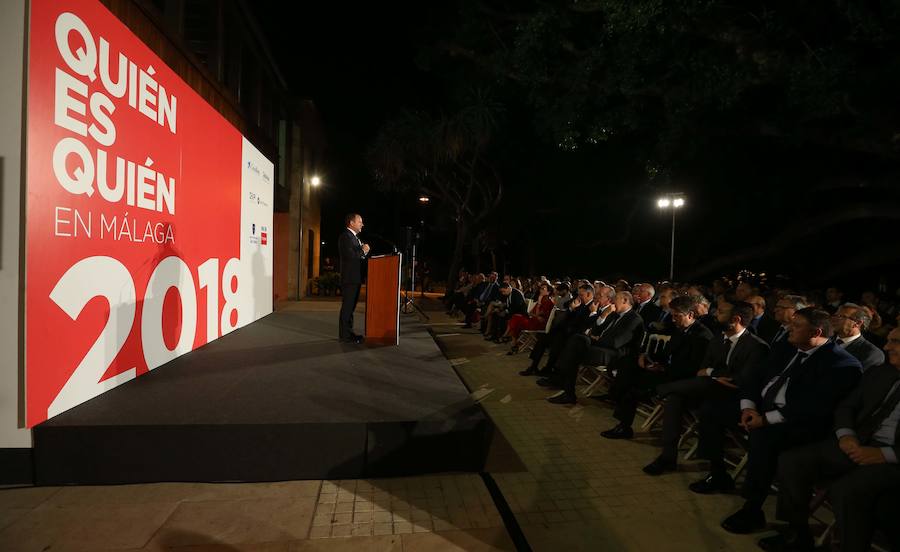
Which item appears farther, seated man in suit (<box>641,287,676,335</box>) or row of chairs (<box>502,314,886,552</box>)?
seated man in suit (<box>641,287,676,335</box>)

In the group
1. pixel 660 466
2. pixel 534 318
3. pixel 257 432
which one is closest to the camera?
pixel 257 432

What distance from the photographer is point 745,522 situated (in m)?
2.80

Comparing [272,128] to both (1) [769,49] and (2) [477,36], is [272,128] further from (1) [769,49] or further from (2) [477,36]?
(1) [769,49]

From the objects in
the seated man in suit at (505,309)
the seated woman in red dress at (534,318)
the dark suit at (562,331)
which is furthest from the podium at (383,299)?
the seated man in suit at (505,309)

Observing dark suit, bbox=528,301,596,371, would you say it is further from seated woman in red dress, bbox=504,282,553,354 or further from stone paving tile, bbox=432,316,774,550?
seated woman in red dress, bbox=504,282,553,354

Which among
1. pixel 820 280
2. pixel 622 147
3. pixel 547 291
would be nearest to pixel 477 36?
pixel 622 147

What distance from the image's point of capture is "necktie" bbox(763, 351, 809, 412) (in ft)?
10.4

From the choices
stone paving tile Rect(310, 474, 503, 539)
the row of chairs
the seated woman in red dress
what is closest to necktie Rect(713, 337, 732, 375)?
the row of chairs

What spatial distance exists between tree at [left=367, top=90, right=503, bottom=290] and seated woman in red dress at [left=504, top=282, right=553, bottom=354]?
7.83m

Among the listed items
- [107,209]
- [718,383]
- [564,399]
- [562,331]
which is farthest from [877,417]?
[107,209]

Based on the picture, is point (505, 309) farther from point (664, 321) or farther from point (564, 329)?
point (664, 321)

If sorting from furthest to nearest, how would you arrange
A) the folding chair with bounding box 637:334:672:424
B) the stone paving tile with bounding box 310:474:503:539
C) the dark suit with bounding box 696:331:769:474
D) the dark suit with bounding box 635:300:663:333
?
the dark suit with bounding box 635:300:663:333 → the folding chair with bounding box 637:334:672:424 → the dark suit with bounding box 696:331:769:474 → the stone paving tile with bounding box 310:474:503:539

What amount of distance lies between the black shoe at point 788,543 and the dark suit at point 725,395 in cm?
65

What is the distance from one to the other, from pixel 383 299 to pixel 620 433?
3.21 metres
